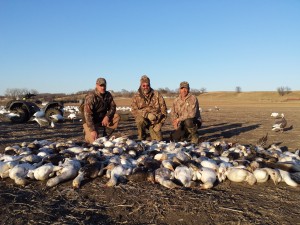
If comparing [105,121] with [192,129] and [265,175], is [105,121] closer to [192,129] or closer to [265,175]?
[192,129]

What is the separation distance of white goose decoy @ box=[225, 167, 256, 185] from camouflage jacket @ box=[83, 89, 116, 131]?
397 centimetres

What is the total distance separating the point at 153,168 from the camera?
509 cm

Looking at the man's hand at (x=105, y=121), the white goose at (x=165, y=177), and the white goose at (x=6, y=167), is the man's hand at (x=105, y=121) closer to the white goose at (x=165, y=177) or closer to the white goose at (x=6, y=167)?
the white goose at (x=6, y=167)

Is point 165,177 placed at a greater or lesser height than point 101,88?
lesser

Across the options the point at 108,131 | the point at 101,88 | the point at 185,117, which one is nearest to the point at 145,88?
the point at 101,88

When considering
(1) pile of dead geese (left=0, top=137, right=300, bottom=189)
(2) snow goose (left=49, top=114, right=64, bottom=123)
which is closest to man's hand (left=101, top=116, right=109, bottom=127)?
(1) pile of dead geese (left=0, top=137, right=300, bottom=189)

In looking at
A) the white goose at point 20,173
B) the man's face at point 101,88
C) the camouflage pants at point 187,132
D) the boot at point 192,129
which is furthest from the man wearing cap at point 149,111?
the white goose at point 20,173

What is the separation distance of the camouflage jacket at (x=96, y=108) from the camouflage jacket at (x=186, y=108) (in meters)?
1.83

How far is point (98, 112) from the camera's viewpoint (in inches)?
332

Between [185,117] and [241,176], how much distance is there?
13.0 ft

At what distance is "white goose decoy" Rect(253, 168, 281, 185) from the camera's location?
15.6 feet

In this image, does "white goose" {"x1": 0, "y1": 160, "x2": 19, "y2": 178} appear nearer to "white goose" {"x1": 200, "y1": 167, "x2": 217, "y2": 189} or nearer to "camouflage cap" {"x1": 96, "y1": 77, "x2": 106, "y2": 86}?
"white goose" {"x1": 200, "y1": 167, "x2": 217, "y2": 189}

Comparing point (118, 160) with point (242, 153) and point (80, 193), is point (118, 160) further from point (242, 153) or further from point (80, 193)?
point (242, 153)

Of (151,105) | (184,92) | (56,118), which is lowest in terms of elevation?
(56,118)
